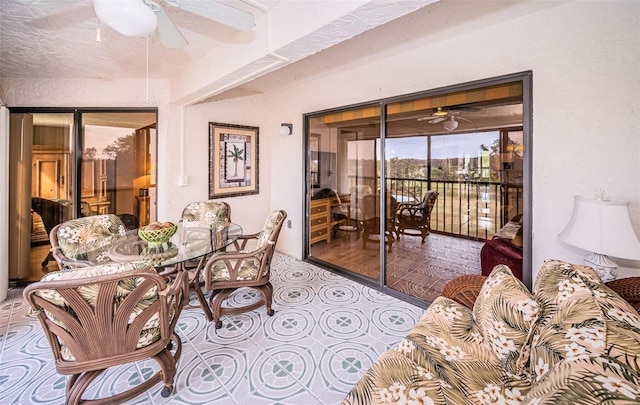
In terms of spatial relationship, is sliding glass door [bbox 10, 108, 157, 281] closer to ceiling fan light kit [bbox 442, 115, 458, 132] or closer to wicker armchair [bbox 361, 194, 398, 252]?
wicker armchair [bbox 361, 194, 398, 252]

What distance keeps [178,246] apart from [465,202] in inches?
142

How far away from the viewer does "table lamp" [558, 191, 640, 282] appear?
147 centimetres

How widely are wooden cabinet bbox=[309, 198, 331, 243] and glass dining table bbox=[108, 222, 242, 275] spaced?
1387mm

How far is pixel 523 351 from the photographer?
4.23 ft

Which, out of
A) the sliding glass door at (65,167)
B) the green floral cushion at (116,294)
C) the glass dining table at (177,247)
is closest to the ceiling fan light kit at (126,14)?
the green floral cushion at (116,294)

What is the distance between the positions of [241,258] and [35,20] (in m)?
2.31

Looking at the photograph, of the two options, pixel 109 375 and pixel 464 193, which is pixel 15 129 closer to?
pixel 109 375

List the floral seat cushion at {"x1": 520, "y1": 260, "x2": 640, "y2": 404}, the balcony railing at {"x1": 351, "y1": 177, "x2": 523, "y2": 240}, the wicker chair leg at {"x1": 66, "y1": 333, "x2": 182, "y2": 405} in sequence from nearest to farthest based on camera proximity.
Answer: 1. the floral seat cushion at {"x1": 520, "y1": 260, "x2": 640, "y2": 404}
2. the wicker chair leg at {"x1": 66, "y1": 333, "x2": 182, "y2": 405}
3. the balcony railing at {"x1": 351, "y1": 177, "x2": 523, "y2": 240}

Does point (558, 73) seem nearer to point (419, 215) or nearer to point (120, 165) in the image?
point (419, 215)

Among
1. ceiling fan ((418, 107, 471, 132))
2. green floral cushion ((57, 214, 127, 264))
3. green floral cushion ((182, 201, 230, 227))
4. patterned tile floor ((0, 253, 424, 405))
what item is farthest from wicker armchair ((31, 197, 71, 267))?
ceiling fan ((418, 107, 471, 132))

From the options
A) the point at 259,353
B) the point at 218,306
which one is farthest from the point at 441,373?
the point at 218,306

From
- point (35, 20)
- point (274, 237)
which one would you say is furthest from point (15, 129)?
point (274, 237)

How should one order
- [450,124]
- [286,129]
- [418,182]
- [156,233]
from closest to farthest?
[156,233] < [450,124] < [418,182] < [286,129]

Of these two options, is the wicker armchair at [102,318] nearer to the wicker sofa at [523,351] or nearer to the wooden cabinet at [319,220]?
the wicker sofa at [523,351]
